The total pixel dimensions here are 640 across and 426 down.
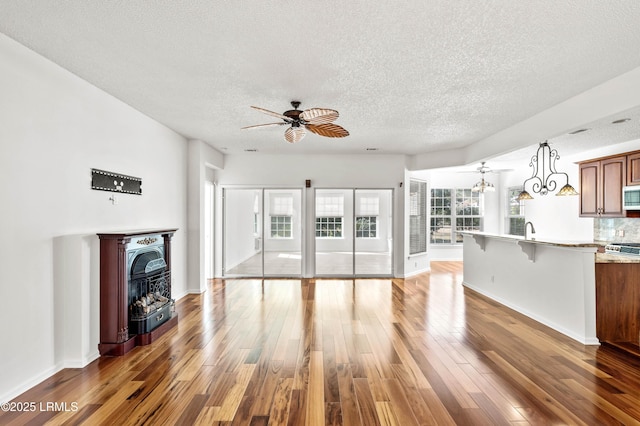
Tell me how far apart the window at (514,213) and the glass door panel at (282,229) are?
229 inches

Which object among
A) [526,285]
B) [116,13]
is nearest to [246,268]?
[526,285]

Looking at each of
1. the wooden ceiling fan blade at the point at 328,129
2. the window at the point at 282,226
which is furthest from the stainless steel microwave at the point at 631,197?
the window at the point at 282,226

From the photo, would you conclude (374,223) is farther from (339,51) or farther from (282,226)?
(339,51)

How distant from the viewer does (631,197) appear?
5.14 metres

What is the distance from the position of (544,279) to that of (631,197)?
7.59 feet

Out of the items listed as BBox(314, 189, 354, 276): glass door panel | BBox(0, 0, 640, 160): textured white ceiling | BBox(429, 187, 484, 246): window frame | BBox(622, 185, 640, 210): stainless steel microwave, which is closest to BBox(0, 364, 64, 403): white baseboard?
BBox(0, 0, 640, 160): textured white ceiling

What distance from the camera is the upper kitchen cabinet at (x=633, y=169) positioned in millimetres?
5066

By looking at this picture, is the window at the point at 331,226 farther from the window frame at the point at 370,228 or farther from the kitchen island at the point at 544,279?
the kitchen island at the point at 544,279

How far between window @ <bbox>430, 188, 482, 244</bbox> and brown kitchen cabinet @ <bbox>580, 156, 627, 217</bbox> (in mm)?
3603

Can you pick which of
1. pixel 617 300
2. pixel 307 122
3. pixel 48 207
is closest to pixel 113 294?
pixel 48 207

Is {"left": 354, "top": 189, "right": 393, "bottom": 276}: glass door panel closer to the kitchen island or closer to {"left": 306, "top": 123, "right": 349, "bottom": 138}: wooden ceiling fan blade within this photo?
the kitchen island

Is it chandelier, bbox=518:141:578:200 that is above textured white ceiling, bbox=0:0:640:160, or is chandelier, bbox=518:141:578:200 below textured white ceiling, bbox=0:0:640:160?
below

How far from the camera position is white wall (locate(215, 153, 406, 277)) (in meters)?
7.28

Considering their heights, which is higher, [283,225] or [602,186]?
[602,186]
